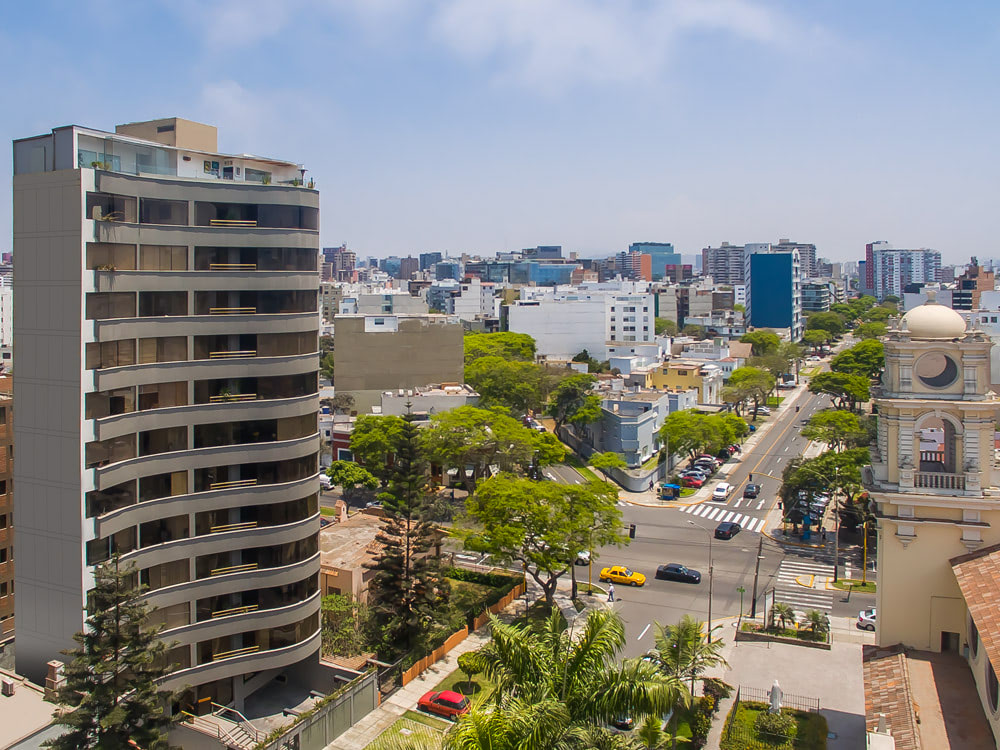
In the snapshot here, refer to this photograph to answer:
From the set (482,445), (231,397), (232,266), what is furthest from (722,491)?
(232,266)

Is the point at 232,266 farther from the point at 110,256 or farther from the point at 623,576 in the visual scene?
the point at 623,576

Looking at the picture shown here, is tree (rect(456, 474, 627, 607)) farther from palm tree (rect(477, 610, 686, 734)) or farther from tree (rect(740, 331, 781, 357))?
tree (rect(740, 331, 781, 357))

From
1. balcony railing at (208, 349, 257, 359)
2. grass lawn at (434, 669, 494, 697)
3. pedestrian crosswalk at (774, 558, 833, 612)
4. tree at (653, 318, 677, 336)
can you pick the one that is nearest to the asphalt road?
pedestrian crosswalk at (774, 558, 833, 612)

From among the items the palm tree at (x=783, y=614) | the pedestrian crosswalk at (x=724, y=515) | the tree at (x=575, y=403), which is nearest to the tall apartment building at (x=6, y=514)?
the palm tree at (x=783, y=614)

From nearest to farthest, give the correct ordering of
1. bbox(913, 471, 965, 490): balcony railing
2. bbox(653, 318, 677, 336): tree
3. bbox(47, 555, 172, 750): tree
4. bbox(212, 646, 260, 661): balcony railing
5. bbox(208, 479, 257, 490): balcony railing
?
1. bbox(913, 471, 965, 490): balcony railing
2. bbox(47, 555, 172, 750): tree
3. bbox(212, 646, 260, 661): balcony railing
4. bbox(208, 479, 257, 490): balcony railing
5. bbox(653, 318, 677, 336): tree

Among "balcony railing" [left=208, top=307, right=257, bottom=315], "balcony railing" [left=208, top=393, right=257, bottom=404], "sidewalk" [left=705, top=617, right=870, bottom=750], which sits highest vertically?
"balcony railing" [left=208, top=307, right=257, bottom=315]

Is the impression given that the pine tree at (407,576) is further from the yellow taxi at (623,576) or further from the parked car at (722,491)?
the parked car at (722,491)

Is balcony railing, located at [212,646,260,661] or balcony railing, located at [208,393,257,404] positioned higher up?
balcony railing, located at [208,393,257,404]
